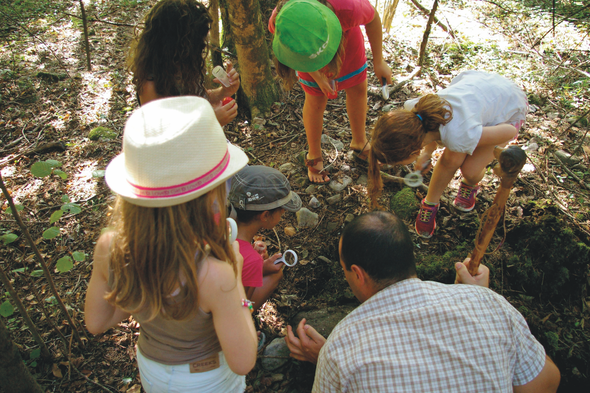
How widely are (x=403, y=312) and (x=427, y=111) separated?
1.50 m

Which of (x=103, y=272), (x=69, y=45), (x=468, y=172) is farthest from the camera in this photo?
(x=69, y=45)

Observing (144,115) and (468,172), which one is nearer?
(144,115)

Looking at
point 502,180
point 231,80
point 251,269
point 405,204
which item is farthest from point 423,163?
point 251,269

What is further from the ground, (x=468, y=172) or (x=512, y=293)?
(x=468, y=172)

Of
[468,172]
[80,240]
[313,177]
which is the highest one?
[468,172]

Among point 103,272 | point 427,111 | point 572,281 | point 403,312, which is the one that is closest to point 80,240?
point 103,272

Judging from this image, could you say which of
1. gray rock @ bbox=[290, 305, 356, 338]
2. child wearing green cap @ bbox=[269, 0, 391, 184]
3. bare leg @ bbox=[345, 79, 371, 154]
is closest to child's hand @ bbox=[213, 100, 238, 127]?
child wearing green cap @ bbox=[269, 0, 391, 184]

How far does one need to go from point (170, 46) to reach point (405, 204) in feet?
7.21

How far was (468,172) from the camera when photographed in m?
2.71

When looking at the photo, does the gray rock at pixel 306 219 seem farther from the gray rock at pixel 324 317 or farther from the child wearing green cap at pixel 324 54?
the gray rock at pixel 324 317

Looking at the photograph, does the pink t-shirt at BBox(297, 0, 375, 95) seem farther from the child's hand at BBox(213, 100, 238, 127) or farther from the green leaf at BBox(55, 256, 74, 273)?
the green leaf at BBox(55, 256, 74, 273)

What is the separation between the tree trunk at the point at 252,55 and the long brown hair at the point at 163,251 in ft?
9.54

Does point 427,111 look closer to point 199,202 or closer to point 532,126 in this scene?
point 199,202

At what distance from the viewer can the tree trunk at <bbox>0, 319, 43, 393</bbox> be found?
1.44 m
